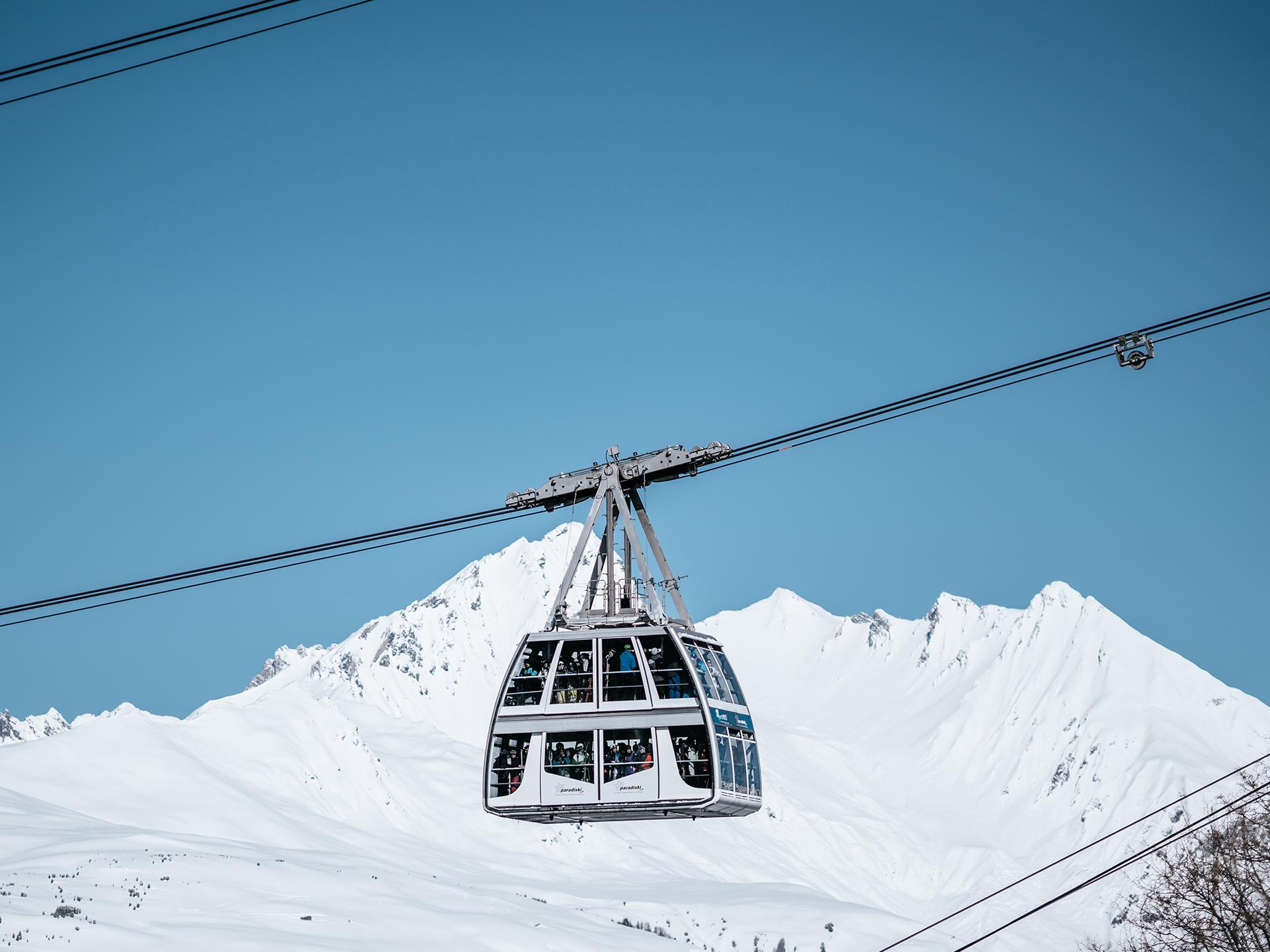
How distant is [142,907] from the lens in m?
173

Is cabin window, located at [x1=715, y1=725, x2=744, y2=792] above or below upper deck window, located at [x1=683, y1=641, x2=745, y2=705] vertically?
below

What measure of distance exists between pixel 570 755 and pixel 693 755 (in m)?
3.37

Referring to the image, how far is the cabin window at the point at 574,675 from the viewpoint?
44.5m

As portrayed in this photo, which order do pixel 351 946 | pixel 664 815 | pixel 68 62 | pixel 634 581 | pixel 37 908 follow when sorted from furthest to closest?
pixel 351 946 → pixel 37 908 → pixel 634 581 → pixel 664 815 → pixel 68 62

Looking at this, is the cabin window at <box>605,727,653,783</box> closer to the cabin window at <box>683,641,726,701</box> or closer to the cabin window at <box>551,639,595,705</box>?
the cabin window at <box>551,639,595,705</box>

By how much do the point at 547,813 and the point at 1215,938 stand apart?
29.2 metres

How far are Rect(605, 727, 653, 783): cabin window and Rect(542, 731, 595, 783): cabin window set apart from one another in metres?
0.50

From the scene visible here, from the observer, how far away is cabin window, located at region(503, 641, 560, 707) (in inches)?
1777

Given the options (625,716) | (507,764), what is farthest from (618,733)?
(507,764)

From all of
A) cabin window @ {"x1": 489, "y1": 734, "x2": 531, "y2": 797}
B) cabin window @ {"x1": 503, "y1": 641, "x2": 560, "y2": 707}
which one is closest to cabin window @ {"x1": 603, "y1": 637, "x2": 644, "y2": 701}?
cabin window @ {"x1": 503, "y1": 641, "x2": 560, "y2": 707}

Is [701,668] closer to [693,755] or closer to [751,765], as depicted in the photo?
[693,755]

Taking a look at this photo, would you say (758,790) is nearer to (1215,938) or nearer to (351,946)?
(1215,938)

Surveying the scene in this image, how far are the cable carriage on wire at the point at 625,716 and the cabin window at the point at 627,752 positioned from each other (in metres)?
0.02

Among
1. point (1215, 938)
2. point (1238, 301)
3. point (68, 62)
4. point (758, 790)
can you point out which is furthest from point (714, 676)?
point (1215, 938)
